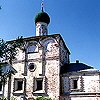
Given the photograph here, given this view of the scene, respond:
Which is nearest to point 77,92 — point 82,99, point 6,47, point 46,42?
point 82,99

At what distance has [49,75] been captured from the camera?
73.6 feet

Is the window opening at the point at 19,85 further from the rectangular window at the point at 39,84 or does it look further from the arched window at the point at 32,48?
the arched window at the point at 32,48

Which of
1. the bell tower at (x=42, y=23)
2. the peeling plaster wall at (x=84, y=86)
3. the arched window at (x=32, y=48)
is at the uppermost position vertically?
the bell tower at (x=42, y=23)

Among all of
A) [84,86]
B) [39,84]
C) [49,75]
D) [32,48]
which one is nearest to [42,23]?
[32,48]

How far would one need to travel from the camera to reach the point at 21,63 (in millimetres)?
23844

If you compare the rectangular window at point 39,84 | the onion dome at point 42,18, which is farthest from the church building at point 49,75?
the onion dome at point 42,18

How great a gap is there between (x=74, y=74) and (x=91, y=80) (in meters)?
1.83

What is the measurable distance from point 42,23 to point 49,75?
730cm

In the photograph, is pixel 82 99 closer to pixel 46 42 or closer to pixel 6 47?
pixel 46 42

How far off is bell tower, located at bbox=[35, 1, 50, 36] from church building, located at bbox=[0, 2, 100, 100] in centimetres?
198

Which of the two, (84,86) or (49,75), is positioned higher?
(49,75)

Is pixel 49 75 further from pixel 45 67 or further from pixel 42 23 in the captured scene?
pixel 42 23

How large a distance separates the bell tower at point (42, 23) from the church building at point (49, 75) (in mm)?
1976

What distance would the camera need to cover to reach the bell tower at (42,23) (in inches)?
1028
